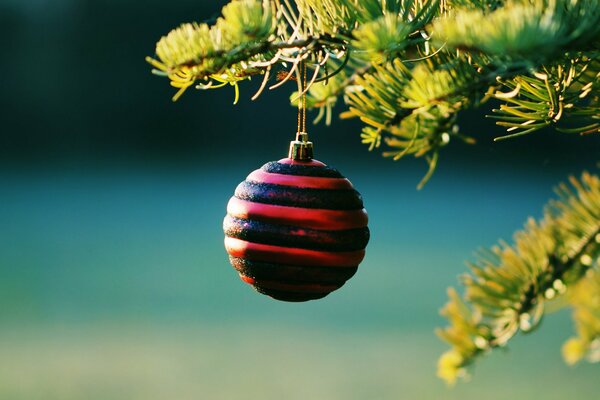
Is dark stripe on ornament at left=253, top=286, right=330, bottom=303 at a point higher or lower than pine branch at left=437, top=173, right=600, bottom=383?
higher

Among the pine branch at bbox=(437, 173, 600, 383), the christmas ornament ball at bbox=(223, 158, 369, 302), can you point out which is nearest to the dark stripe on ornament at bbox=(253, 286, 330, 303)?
the christmas ornament ball at bbox=(223, 158, 369, 302)

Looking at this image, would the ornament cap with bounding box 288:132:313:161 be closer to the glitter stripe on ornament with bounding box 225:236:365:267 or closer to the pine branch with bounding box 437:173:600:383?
the glitter stripe on ornament with bounding box 225:236:365:267

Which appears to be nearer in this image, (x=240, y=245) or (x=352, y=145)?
(x=240, y=245)

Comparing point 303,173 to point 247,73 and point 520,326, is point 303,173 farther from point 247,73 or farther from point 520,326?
point 520,326

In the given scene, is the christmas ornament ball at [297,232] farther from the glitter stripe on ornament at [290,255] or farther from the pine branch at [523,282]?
the pine branch at [523,282]

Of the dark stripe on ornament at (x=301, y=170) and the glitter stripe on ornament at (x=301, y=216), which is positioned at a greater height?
the dark stripe on ornament at (x=301, y=170)

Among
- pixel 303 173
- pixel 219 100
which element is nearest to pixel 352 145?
pixel 219 100

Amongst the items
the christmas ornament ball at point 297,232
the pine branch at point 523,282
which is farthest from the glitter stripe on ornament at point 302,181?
the pine branch at point 523,282
